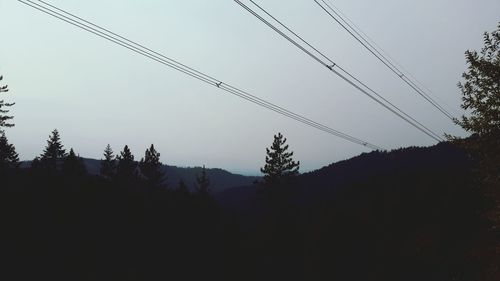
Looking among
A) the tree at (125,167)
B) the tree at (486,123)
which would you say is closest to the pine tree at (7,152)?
the tree at (125,167)

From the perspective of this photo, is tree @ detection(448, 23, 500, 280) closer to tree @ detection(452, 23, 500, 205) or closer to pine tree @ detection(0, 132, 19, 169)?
tree @ detection(452, 23, 500, 205)

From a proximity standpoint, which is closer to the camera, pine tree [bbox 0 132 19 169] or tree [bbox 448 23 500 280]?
tree [bbox 448 23 500 280]

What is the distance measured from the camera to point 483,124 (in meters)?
20.0

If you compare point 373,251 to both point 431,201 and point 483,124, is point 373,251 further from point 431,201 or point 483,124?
point 483,124

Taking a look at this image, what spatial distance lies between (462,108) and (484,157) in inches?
104

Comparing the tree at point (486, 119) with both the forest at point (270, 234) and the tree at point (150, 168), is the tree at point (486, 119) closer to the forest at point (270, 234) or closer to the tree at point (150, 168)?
the forest at point (270, 234)

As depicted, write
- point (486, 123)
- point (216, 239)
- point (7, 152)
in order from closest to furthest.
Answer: point (486, 123) < point (216, 239) < point (7, 152)

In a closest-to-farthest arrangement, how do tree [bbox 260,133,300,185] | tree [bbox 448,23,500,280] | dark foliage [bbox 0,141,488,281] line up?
tree [bbox 448,23,500,280]
dark foliage [bbox 0,141,488,281]
tree [bbox 260,133,300,185]

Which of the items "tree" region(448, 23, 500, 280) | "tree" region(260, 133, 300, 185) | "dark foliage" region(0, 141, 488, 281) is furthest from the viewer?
"tree" region(260, 133, 300, 185)

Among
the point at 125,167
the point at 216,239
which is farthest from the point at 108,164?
the point at 216,239

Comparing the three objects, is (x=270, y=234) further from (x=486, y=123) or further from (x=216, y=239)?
(x=486, y=123)

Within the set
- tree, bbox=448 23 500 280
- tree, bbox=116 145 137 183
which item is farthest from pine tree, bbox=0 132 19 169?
tree, bbox=448 23 500 280

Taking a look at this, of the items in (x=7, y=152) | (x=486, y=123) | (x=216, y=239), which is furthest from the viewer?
(x=7, y=152)

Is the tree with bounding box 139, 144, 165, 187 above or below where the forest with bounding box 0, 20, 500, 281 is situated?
above
